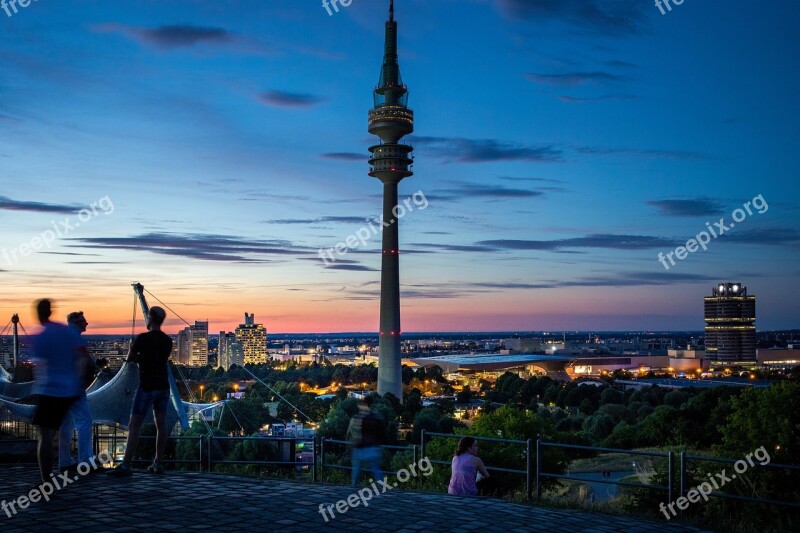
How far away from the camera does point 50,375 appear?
30.6 ft

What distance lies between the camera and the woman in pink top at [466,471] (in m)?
11.1

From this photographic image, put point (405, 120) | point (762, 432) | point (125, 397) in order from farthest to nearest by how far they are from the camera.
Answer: point (405, 120), point (125, 397), point (762, 432)

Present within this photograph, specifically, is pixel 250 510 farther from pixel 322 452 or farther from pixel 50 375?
pixel 322 452

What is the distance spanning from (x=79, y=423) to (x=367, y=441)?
3977 millimetres

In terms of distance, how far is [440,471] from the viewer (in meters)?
24.9

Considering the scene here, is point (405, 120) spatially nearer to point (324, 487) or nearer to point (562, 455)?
point (562, 455)

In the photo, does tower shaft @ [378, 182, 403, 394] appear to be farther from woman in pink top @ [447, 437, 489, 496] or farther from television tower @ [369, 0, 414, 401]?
woman in pink top @ [447, 437, 489, 496]

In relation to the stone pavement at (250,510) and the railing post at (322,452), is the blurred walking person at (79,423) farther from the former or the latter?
the railing post at (322,452)

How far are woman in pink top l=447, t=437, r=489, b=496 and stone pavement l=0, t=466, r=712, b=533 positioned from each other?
40 centimetres

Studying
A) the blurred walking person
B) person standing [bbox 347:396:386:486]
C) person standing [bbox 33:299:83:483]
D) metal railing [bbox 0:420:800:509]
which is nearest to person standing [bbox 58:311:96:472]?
the blurred walking person

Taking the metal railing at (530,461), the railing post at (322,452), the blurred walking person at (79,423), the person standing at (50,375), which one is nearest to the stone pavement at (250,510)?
the blurred walking person at (79,423)

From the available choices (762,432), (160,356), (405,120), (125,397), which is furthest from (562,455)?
(405,120)

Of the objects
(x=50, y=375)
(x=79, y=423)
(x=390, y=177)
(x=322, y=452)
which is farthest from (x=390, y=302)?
(x=50, y=375)

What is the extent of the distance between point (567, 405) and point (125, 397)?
2837 inches
